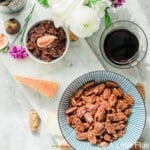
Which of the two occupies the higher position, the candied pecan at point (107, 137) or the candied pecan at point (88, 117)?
the candied pecan at point (88, 117)

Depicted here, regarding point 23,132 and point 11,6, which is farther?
point 23,132

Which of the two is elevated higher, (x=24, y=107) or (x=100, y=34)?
(x=100, y=34)

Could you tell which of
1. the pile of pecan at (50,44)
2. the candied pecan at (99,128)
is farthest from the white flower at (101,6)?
the candied pecan at (99,128)

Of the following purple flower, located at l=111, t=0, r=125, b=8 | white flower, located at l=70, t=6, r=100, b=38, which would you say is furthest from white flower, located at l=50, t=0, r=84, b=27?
purple flower, located at l=111, t=0, r=125, b=8

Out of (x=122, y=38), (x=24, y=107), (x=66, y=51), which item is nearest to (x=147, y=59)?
(x=122, y=38)

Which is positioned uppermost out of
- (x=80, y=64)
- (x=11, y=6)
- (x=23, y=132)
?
(x=11, y=6)

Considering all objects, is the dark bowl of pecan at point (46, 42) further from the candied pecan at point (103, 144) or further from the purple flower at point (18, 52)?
the candied pecan at point (103, 144)

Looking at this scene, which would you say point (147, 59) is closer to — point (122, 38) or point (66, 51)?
point (122, 38)

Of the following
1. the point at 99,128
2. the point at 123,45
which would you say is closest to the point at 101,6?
the point at 123,45
